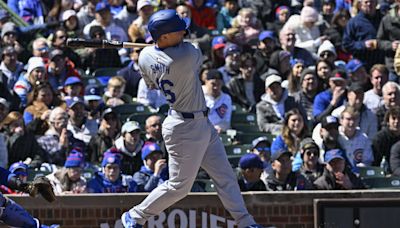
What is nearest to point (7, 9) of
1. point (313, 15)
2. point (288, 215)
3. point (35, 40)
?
point (35, 40)

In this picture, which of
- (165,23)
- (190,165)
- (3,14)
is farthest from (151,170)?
(3,14)

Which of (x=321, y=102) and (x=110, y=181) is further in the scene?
(x=321, y=102)

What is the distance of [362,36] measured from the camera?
1531 cm

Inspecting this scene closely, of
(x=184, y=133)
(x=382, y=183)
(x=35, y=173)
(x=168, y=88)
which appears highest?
(x=168, y=88)

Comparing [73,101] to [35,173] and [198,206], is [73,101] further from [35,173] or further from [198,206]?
[198,206]

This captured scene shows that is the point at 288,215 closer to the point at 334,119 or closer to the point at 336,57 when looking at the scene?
the point at 334,119

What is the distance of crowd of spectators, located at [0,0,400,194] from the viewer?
11750 mm

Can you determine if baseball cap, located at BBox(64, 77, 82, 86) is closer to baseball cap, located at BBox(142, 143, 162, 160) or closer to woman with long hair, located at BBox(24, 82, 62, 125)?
woman with long hair, located at BBox(24, 82, 62, 125)

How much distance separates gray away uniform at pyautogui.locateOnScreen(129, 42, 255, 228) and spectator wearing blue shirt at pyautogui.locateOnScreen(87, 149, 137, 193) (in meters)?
2.06

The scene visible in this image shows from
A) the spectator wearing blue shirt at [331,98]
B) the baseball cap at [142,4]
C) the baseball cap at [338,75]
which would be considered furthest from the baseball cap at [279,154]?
the baseball cap at [142,4]

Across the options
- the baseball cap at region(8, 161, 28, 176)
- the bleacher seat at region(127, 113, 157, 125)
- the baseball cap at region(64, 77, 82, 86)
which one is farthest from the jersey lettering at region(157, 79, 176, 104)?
the baseball cap at region(64, 77, 82, 86)

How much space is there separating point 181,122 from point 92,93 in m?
4.66

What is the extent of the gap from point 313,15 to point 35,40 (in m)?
3.63

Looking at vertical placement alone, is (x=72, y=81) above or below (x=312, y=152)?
above
